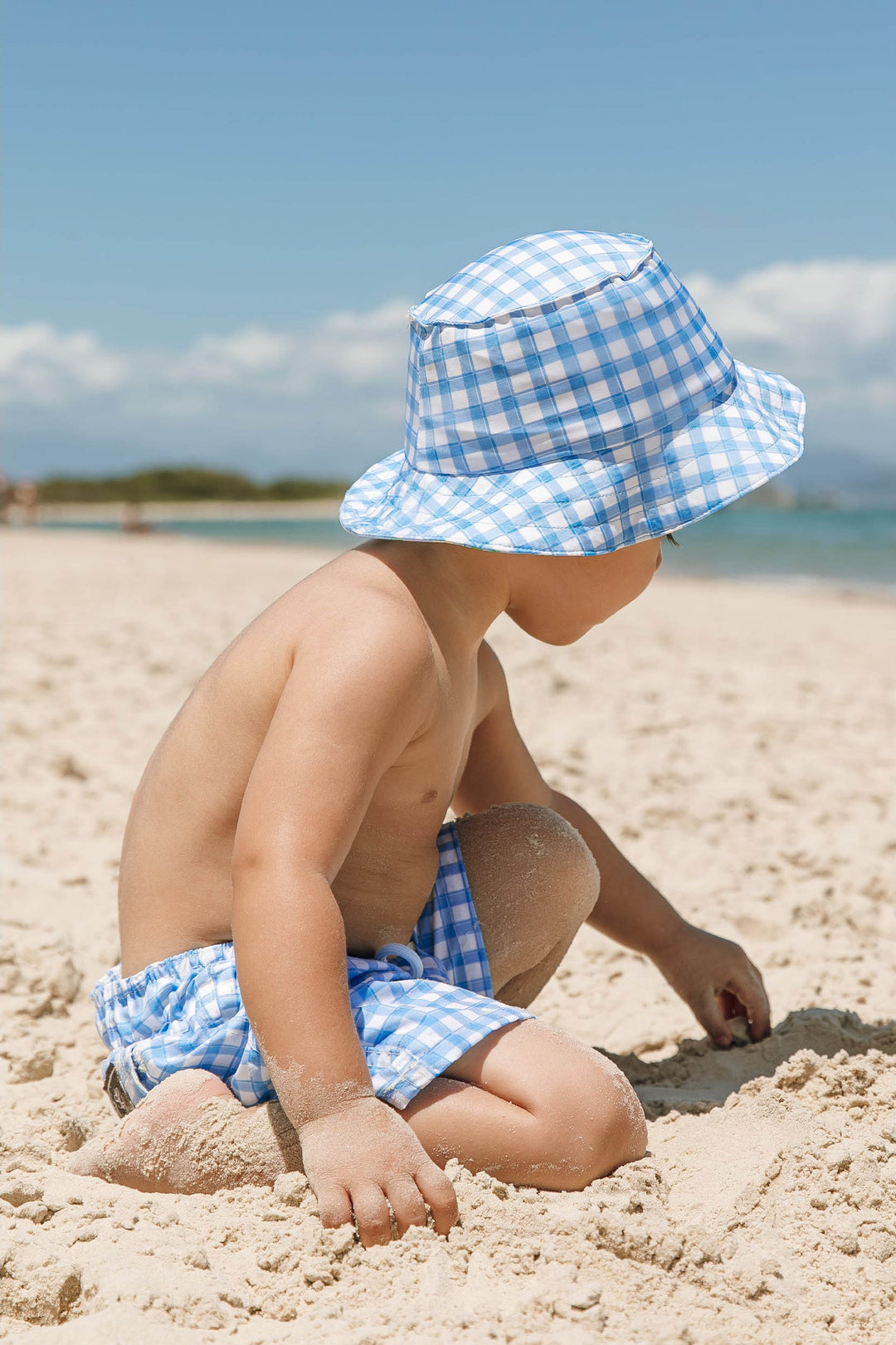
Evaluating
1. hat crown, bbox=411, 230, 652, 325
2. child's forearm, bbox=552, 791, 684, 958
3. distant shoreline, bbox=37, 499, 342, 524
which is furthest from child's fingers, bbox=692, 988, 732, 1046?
distant shoreline, bbox=37, 499, 342, 524

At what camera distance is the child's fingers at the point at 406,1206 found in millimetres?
1284

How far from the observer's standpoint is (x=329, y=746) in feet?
4.57

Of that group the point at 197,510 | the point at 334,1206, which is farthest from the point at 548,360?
the point at 197,510

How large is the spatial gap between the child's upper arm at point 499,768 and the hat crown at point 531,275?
2.06 feet

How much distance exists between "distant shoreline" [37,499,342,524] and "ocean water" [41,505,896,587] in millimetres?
4881

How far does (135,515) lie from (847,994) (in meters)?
22.1

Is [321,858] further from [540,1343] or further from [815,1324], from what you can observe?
[815,1324]

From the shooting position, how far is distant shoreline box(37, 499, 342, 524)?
40.8 m

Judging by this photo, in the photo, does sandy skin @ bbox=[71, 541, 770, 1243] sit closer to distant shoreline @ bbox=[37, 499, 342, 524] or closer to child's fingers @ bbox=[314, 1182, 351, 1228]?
child's fingers @ bbox=[314, 1182, 351, 1228]

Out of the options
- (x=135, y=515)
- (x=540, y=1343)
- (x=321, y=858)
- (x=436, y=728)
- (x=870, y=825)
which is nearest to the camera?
(x=540, y=1343)

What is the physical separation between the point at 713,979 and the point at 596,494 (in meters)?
0.95

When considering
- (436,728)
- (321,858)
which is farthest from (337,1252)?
(436,728)

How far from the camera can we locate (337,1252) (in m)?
1.27

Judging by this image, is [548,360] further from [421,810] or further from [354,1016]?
[354,1016]
